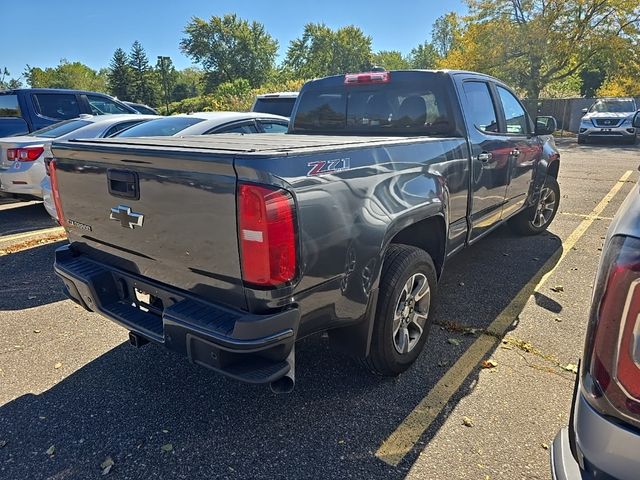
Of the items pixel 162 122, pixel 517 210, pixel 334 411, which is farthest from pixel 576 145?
pixel 334 411

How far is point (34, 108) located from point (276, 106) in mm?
4830

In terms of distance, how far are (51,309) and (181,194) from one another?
8.87 ft

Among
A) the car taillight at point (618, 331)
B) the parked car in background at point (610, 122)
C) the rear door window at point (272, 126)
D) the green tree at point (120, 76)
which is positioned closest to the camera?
the car taillight at point (618, 331)

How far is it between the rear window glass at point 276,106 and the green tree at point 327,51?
6267 cm

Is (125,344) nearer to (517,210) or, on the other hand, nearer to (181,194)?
(181,194)

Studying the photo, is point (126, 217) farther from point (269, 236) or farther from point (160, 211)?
point (269, 236)

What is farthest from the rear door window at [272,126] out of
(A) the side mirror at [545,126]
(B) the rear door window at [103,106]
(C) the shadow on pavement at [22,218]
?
(B) the rear door window at [103,106]

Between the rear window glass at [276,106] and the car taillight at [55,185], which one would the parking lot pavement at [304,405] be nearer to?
the car taillight at [55,185]

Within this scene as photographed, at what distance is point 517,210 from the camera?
16.8ft

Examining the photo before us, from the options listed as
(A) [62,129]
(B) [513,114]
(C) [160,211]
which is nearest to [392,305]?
(C) [160,211]

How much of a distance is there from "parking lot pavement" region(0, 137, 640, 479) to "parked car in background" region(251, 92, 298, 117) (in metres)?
6.28

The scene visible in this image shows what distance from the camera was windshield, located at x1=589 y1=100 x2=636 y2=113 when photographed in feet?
62.0

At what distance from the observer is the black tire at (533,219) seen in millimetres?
5766

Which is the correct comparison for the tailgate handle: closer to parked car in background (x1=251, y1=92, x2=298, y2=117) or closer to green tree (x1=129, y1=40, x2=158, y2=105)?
parked car in background (x1=251, y1=92, x2=298, y2=117)
